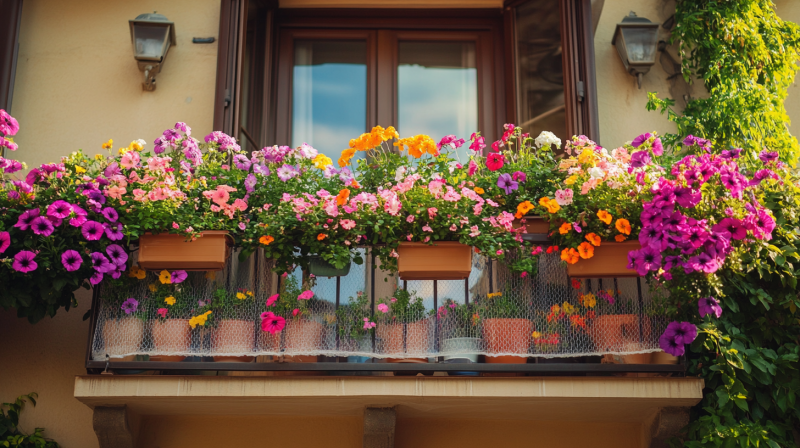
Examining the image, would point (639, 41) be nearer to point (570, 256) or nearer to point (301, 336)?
point (570, 256)

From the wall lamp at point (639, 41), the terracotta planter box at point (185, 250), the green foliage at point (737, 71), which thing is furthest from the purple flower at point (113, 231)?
the wall lamp at point (639, 41)

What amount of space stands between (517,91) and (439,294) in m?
1.81

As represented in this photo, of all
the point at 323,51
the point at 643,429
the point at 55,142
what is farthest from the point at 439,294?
the point at 55,142

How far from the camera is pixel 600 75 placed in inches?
215

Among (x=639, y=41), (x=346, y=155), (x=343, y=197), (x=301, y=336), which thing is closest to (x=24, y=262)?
(x=301, y=336)

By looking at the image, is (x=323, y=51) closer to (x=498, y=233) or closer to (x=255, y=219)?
(x=255, y=219)

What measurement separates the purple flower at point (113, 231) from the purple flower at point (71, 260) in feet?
0.58

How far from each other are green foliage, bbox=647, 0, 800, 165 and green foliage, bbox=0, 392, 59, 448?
4.10 meters

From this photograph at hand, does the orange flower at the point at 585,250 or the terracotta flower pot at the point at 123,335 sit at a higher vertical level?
the orange flower at the point at 585,250

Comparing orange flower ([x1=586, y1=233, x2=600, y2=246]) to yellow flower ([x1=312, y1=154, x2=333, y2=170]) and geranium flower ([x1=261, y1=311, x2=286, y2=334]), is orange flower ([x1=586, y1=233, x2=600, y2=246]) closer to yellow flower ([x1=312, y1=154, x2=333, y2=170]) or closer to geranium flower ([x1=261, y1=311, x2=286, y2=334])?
yellow flower ([x1=312, y1=154, x2=333, y2=170])

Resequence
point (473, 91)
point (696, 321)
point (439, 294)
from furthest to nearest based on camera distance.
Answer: point (473, 91), point (439, 294), point (696, 321)

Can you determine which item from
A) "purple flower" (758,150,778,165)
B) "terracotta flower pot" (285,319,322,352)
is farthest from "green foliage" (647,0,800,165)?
"terracotta flower pot" (285,319,322,352)

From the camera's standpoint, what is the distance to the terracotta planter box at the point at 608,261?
4.13 m

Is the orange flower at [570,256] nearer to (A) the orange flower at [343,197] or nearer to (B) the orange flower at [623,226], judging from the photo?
(B) the orange flower at [623,226]
